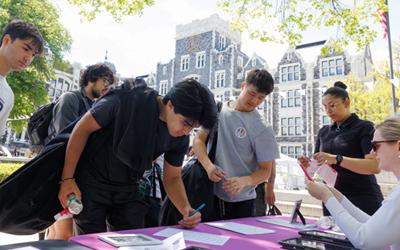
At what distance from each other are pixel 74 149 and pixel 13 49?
1.36m

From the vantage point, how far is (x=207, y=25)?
30.6 m

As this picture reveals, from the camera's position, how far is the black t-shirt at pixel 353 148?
2434 millimetres

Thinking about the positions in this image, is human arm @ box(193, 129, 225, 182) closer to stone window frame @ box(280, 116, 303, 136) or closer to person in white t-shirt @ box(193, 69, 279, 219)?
person in white t-shirt @ box(193, 69, 279, 219)

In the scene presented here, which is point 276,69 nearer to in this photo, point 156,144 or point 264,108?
point 264,108

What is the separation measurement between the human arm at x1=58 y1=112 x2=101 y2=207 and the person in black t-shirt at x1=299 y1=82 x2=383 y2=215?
4.92ft

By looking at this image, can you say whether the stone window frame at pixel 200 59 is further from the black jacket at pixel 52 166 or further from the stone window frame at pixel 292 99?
the black jacket at pixel 52 166

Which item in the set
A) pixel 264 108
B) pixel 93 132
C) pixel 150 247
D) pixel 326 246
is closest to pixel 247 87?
pixel 93 132

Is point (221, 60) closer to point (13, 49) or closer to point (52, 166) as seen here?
point (13, 49)

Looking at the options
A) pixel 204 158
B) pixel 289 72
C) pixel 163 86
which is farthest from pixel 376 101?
pixel 163 86

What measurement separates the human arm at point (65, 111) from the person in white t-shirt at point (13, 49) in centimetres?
36

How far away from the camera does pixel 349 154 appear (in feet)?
8.38

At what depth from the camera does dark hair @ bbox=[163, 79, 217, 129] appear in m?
1.55

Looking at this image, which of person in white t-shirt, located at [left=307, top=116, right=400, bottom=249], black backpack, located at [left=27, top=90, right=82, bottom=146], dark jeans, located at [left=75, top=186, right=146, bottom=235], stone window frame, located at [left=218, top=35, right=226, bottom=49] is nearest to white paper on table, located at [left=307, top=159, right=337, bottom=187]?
person in white t-shirt, located at [left=307, top=116, right=400, bottom=249]

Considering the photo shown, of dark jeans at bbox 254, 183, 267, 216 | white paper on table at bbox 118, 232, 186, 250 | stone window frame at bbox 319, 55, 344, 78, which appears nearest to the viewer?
white paper on table at bbox 118, 232, 186, 250
